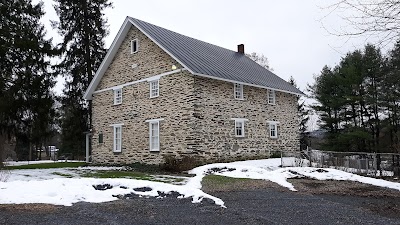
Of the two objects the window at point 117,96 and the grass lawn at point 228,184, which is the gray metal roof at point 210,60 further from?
the grass lawn at point 228,184

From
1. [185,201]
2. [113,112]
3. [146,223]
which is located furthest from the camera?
[113,112]

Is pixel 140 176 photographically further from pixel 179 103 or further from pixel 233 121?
pixel 233 121

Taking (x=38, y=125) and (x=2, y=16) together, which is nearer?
(x=2, y=16)

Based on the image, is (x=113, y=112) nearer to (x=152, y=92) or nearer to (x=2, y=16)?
(x=152, y=92)

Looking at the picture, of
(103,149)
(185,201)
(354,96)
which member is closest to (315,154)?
(185,201)

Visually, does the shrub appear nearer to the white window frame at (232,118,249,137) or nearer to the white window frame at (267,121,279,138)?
the white window frame at (232,118,249,137)

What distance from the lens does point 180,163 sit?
59.1 ft

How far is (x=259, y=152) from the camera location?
73.5 feet

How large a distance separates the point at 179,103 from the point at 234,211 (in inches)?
488

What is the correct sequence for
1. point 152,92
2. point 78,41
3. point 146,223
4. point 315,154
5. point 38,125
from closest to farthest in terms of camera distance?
1. point 146,223
2. point 315,154
3. point 152,92
4. point 38,125
5. point 78,41

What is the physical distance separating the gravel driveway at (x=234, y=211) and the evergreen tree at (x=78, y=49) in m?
23.4

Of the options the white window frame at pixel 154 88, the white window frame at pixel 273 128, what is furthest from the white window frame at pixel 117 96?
the white window frame at pixel 273 128

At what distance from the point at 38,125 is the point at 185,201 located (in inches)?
842

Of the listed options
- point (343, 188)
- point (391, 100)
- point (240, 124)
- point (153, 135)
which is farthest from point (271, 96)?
A: point (343, 188)
